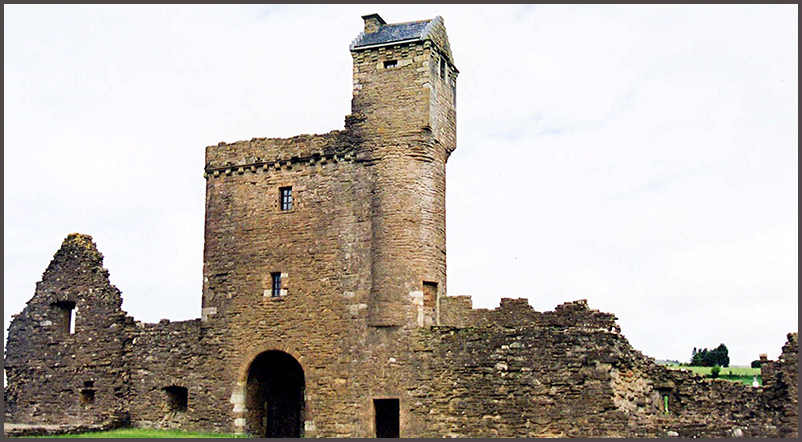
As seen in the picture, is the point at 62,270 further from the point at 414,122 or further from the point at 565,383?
the point at 565,383

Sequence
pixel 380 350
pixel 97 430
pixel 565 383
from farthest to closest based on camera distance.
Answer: pixel 97 430 < pixel 380 350 < pixel 565 383

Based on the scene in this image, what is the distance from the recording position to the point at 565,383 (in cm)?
2188

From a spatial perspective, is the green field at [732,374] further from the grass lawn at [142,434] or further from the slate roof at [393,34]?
the grass lawn at [142,434]

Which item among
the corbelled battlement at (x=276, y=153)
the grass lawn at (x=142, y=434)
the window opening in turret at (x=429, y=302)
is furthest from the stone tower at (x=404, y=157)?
the grass lawn at (x=142, y=434)

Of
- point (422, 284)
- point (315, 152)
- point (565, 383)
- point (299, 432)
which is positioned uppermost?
point (315, 152)

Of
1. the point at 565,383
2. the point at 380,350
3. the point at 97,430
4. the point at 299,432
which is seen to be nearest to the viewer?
the point at 565,383

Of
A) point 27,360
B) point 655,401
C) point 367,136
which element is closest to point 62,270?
point 27,360

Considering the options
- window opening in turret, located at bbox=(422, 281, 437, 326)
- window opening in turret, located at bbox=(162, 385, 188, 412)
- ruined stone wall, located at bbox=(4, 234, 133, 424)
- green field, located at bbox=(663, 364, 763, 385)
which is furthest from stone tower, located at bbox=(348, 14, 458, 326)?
green field, located at bbox=(663, 364, 763, 385)

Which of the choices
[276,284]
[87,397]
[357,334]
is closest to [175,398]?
[87,397]

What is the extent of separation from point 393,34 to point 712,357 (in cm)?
1980

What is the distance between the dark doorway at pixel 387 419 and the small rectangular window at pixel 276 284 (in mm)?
4321

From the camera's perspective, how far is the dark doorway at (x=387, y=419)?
24.3 metres

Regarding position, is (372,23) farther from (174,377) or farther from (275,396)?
(174,377)

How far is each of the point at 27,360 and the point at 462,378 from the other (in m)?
14.4
